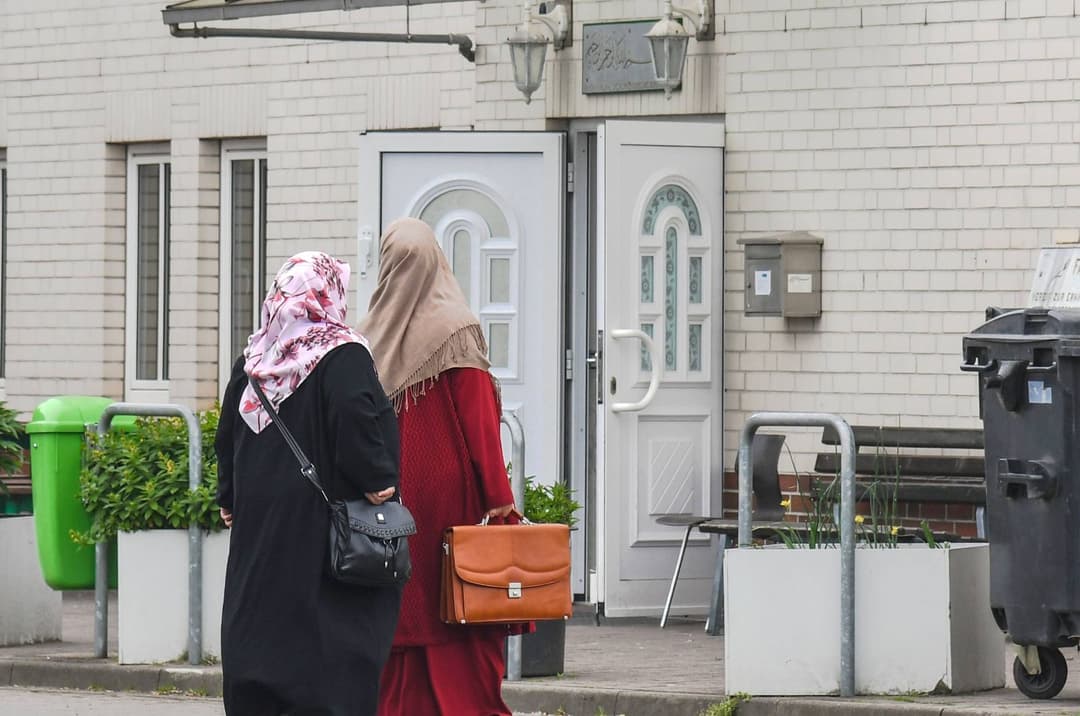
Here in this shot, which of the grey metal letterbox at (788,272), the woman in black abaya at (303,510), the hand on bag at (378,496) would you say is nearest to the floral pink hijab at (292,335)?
the woman in black abaya at (303,510)

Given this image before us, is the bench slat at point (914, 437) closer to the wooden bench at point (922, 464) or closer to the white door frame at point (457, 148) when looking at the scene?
the wooden bench at point (922, 464)

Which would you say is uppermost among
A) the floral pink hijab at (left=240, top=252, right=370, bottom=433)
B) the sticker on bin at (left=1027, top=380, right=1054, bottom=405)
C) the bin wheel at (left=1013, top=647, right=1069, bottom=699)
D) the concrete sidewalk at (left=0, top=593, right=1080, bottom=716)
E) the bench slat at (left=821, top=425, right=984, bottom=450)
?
the floral pink hijab at (left=240, top=252, right=370, bottom=433)

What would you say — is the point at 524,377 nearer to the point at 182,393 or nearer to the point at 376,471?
the point at 182,393

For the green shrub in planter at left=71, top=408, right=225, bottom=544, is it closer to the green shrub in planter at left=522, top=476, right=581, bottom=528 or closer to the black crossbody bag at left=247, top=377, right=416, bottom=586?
the green shrub in planter at left=522, top=476, right=581, bottom=528

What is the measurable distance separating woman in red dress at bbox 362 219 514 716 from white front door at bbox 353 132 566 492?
547 centimetres

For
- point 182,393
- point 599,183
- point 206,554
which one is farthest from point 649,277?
point 182,393

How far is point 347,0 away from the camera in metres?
12.8

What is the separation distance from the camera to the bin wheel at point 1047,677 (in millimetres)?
9062

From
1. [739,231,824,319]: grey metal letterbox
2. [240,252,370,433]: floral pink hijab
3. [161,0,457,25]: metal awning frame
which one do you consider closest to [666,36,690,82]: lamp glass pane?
[739,231,824,319]: grey metal letterbox

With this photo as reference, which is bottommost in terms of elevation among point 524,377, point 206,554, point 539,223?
point 206,554

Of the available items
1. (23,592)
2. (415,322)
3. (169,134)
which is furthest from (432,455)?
(169,134)

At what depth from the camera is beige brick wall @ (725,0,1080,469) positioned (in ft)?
38.4

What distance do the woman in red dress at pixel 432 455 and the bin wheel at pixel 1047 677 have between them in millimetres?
2681

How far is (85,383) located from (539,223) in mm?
4080
